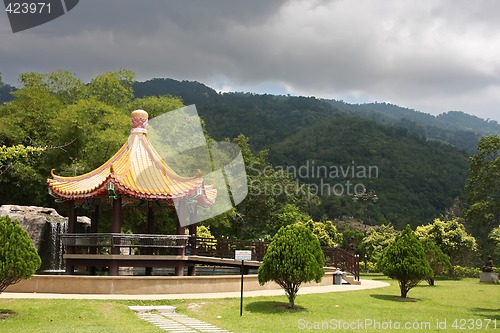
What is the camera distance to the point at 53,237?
64.6ft

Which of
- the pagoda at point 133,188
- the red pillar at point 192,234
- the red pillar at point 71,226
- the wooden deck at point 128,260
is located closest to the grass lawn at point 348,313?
the wooden deck at point 128,260

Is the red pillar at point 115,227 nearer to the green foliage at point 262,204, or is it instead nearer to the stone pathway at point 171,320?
the stone pathway at point 171,320

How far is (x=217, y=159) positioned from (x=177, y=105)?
4.67 metres

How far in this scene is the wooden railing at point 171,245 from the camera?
1723 cm

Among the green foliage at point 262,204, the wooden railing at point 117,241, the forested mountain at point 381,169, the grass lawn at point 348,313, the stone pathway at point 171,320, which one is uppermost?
the forested mountain at point 381,169

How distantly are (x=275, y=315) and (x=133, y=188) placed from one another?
23.6 ft

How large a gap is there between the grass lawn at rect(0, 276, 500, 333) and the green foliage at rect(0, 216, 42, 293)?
0.92 m

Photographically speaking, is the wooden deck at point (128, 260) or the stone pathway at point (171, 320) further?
the wooden deck at point (128, 260)

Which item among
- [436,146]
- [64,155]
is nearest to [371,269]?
[64,155]

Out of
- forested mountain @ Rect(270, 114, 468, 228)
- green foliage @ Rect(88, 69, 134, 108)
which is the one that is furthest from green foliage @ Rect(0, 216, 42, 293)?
forested mountain @ Rect(270, 114, 468, 228)

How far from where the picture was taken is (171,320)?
37.2ft

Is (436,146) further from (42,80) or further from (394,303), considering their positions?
(394,303)

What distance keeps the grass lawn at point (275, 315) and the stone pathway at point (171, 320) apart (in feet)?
0.88

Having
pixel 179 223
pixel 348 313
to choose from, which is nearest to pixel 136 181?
pixel 179 223
